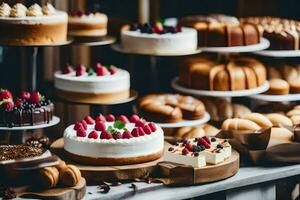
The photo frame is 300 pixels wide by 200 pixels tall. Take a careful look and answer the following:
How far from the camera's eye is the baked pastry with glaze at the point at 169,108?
495 centimetres

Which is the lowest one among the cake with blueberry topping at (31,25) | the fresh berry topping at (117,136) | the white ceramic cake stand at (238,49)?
the fresh berry topping at (117,136)

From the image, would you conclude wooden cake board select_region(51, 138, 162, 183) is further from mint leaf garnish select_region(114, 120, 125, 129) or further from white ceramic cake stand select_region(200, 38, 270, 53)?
white ceramic cake stand select_region(200, 38, 270, 53)

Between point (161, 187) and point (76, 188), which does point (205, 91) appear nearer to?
point (161, 187)

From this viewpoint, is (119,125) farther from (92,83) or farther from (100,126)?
(92,83)

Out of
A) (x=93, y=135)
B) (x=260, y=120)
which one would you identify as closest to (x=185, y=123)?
(x=260, y=120)

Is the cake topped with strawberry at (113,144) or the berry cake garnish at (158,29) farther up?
the berry cake garnish at (158,29)

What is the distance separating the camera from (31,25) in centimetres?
460

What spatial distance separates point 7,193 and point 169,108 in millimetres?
1445

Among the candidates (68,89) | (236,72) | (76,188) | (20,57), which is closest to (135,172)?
(76,188)

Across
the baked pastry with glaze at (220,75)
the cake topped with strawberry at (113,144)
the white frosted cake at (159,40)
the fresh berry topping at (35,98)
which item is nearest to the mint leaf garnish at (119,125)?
the cake topped with strawberry at (113,144)

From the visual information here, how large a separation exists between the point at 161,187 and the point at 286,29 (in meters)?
1.88

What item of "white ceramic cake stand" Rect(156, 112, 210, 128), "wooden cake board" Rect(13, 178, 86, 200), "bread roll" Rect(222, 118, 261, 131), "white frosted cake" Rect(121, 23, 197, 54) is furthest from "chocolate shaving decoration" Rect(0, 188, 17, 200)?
"white frosted cake" Rect(121, 23, 197, 54)

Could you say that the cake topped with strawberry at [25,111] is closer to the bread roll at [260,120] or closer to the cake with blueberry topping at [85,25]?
the cake with blueberry topping at [85,25]

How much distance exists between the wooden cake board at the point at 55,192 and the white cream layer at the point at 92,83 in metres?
1.04
